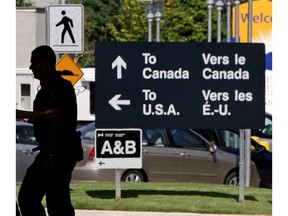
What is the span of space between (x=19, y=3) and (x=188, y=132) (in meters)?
31.3

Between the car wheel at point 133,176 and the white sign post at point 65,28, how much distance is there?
4.10m

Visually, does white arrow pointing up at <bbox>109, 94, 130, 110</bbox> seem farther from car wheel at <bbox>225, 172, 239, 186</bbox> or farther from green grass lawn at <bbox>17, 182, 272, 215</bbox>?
car wheel at <bbox>225, 172, 239, 186</bbox>

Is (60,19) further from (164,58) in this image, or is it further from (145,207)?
(145,207)

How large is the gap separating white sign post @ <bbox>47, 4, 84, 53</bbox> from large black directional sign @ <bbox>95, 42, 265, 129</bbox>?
6.62 feet

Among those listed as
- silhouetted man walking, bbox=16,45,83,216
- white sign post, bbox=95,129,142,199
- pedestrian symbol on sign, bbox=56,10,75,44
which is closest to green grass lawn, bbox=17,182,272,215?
white sign post, bbox=95,129,142,199

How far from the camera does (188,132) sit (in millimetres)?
19188

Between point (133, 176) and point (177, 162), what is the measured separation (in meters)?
0.89

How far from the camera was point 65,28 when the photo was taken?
14.8 m

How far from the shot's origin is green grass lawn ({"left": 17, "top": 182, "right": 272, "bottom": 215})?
12773 mm

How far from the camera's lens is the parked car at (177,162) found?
61.5 feet

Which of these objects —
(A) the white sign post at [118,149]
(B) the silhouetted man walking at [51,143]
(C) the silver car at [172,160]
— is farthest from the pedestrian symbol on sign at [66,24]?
(B) the silhouetted man walking at [51,143]

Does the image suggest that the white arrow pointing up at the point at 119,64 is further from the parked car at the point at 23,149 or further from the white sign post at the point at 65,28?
the parked car at the point at 23,149
